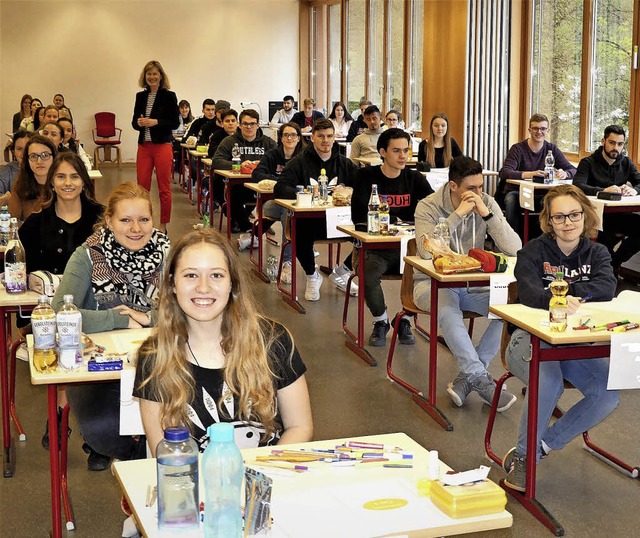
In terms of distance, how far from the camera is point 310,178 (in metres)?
7.88

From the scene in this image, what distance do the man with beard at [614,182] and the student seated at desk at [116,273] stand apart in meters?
→ 5.06

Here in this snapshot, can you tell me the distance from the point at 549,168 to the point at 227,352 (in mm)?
7142

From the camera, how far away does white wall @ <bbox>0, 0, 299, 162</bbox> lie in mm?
19922

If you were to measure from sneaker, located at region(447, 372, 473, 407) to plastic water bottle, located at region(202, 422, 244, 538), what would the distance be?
318 cm

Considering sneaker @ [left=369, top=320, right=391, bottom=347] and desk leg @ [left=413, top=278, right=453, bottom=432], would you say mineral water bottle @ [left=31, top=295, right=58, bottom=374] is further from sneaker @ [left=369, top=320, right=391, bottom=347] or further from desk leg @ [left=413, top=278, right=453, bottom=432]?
sneaker @ [left=369, top=320, right=391, bottom=347]

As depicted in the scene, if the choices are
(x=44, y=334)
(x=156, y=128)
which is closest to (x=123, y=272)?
(x=44, y=334)

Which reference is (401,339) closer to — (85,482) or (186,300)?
(85,482)

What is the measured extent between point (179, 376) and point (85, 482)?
174 centimetres

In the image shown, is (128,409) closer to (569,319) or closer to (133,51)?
(569,319)

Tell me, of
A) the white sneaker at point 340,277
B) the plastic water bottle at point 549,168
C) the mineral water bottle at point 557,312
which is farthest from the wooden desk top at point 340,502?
the plastic water bottle at point 549,168

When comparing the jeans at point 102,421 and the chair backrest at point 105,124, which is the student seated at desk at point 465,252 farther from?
the chair backrest at point 105,124

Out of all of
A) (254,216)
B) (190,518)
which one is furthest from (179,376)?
(254,216)

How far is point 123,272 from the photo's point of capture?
3.91 metres

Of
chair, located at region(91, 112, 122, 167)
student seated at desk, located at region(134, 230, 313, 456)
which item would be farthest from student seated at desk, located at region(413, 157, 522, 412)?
chair, located at region(91, 112, 122, 167)
